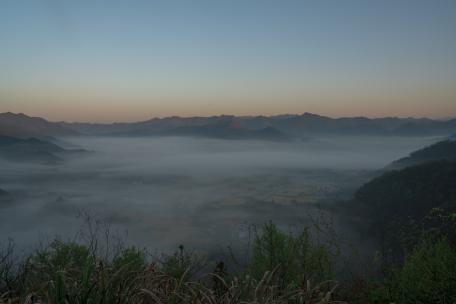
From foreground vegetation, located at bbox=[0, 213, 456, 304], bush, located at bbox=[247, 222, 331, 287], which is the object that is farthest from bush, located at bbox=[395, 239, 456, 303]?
bush, located at bbox=[247, 222, 331, 287]

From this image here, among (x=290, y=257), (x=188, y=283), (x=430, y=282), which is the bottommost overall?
(x=290, y=257)

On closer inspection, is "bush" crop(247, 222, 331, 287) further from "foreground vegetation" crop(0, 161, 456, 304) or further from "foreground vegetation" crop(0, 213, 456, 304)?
"foreground vegetation" crop(0, 213, 456, 304)

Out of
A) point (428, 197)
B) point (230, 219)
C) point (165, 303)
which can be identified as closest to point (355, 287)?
point (165, 303)

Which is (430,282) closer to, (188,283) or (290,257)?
(290,257)

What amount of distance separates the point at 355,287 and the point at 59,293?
711 centimetres

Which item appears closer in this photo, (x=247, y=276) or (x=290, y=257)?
(x=247, y=276)

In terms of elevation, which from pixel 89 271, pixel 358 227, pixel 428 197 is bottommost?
pixel 358 227

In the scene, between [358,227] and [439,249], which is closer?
[439,249]

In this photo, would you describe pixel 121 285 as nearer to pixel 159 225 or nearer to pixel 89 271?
pixel 89 271

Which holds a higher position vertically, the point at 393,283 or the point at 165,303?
the point at 165,303

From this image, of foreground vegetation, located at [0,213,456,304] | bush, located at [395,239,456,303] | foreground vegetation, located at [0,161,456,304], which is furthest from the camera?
bush, located at [395,239,456,303]

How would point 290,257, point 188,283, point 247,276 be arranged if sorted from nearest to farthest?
point 247,276 < point 188,283 < point 290,257

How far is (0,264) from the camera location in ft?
16.2

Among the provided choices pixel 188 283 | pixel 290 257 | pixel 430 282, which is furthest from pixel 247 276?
pixel 290 257
